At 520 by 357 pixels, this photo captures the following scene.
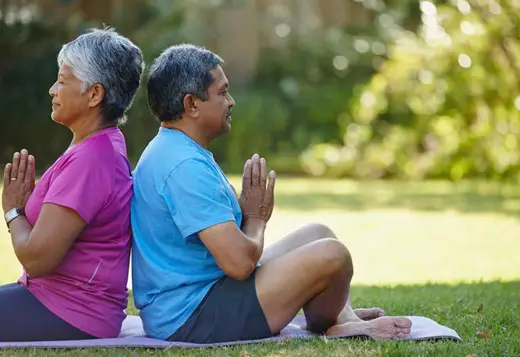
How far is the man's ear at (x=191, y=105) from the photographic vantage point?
14.8 feet

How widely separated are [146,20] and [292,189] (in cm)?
389

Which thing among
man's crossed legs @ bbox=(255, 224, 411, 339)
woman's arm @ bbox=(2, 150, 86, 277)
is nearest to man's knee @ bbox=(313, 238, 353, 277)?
man's crossed legs @ bbox=(255, 224, 411, 339)

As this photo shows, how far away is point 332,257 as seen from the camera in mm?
4461

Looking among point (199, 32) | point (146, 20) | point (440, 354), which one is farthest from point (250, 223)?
point (199, 32)

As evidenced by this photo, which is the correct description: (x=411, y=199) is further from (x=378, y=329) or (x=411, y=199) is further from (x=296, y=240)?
(x=378, y=329)

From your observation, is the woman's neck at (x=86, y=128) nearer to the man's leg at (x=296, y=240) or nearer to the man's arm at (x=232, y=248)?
the man's arm at (x=232, y=248)

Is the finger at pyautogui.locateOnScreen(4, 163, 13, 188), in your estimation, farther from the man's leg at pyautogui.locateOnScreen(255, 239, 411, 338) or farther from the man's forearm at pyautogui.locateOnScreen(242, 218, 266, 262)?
the man's leg at pyautogui.locateOnScreen(255, 239, 411, 338)

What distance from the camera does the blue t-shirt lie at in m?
4.33

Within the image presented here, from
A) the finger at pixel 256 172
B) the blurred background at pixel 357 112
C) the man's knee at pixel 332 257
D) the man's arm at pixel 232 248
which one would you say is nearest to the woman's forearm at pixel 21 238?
the man's arm at pixel 232 248

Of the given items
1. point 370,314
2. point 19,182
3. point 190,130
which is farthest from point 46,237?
point 370,314

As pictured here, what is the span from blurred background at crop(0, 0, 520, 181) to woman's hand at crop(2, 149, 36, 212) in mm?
9452

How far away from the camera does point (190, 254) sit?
14.6 ft

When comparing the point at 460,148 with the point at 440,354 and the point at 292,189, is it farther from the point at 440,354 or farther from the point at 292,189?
the point at 440,354

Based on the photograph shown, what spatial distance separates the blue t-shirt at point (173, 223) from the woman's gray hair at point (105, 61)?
0.29m
